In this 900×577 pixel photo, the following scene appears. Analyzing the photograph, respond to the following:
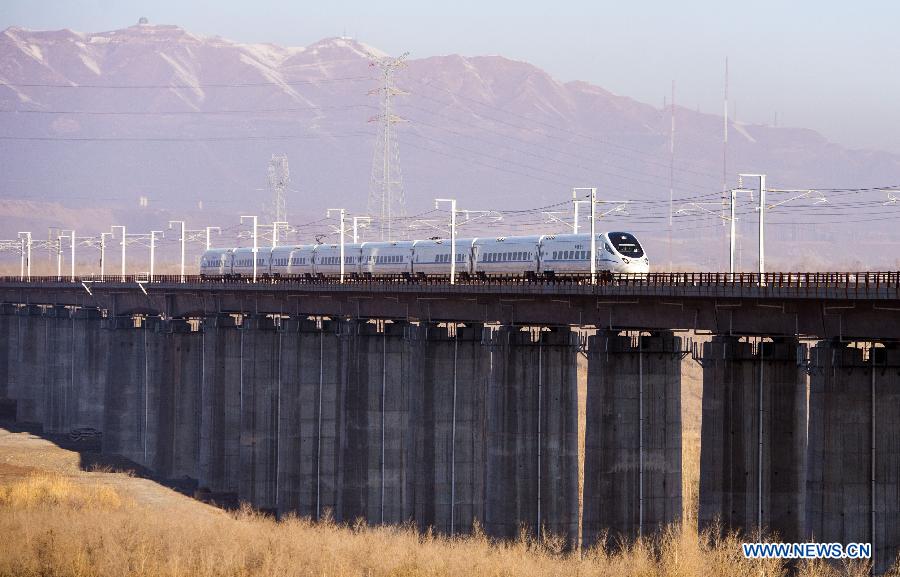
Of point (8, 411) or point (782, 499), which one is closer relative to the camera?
point (782, 499)

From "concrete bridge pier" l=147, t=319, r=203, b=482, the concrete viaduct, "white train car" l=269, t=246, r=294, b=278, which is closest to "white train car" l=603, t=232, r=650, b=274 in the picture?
the concrete viaduct

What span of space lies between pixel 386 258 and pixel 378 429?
2440 cm

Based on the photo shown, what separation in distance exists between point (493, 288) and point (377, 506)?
15541 millimetres

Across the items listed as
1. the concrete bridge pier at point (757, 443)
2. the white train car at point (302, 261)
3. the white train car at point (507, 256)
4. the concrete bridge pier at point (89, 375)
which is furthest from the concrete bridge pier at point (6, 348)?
the concrete bridge pier at point (757, 443)

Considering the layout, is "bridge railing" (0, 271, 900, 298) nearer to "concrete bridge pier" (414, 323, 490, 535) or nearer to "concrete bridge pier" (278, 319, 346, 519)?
"concrete bridge pier" (414, 323, 490, 535)

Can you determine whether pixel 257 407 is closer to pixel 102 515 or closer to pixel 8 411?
pixel 102 515

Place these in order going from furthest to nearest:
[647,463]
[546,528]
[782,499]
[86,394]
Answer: [86,394]
[546,528]
[647,463]
[782,499]

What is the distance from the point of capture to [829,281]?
184 feet

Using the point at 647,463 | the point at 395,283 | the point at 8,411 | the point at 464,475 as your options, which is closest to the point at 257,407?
the point at 395,283

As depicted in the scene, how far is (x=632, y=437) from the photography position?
66188mm

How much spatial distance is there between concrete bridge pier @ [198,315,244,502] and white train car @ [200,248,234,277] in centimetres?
3159

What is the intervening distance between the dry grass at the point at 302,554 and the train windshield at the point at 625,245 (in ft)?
60.1

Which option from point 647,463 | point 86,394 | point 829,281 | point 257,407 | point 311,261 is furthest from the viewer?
point 86,394

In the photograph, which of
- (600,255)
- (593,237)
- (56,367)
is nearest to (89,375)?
(56,367)
